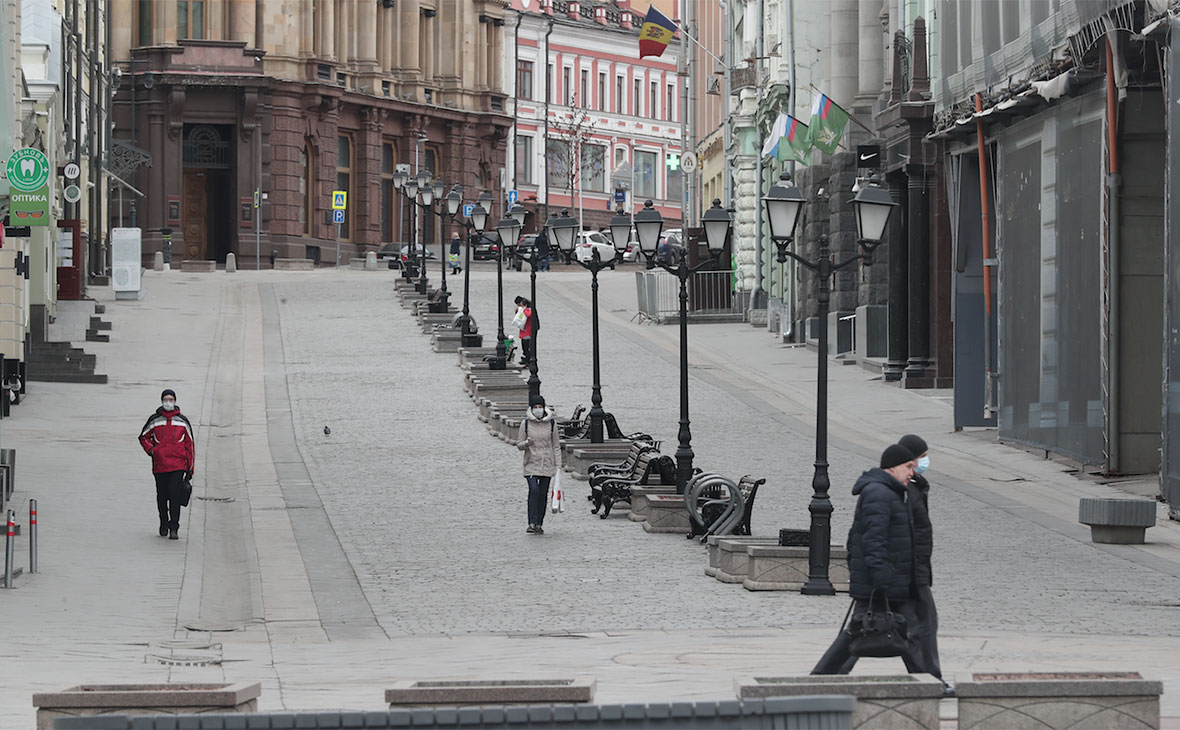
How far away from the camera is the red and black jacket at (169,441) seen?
2136cm

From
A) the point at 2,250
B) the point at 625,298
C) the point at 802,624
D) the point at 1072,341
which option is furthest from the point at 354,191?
the point at 802,624

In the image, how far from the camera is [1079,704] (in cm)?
882

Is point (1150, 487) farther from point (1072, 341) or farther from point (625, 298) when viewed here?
point (625, 298)

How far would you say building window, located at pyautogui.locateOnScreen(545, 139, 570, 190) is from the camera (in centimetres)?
9519

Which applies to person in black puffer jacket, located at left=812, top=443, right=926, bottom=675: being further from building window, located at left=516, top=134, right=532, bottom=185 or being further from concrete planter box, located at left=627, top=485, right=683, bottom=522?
building window, located at left=516, top=134, right=532, bottom=185

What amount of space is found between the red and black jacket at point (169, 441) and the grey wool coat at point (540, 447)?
3.39m

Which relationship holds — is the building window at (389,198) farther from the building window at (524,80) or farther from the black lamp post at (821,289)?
the black lamp post at (821,289)

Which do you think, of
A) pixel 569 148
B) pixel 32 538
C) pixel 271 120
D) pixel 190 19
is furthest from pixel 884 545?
pixel 569 148

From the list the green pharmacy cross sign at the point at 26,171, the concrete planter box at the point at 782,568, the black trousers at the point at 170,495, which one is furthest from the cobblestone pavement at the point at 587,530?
the green pharmacy cross sign at the point at 26,171

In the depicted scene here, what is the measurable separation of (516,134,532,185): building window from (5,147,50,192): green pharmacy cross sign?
65438 millimetres

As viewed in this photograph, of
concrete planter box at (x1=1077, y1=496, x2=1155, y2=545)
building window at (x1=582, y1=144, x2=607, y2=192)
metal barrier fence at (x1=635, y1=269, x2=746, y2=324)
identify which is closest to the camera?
concrete planter box at (x1=1077, y1=496, x2=1155, y2=545)

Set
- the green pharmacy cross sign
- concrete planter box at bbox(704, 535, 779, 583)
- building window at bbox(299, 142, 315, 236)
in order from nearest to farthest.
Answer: concrete planter box at bbox(704, 535, 779, 583) < the green pharmacy cross sign < building window at bbox(299, 142, 315, 236)

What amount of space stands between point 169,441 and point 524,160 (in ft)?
241

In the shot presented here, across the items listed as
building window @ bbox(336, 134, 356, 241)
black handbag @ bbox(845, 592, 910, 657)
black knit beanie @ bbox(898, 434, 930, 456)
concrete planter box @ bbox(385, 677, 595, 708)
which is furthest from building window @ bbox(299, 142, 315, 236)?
concrete planter box @ bbox(385, 677, 595, 708)
